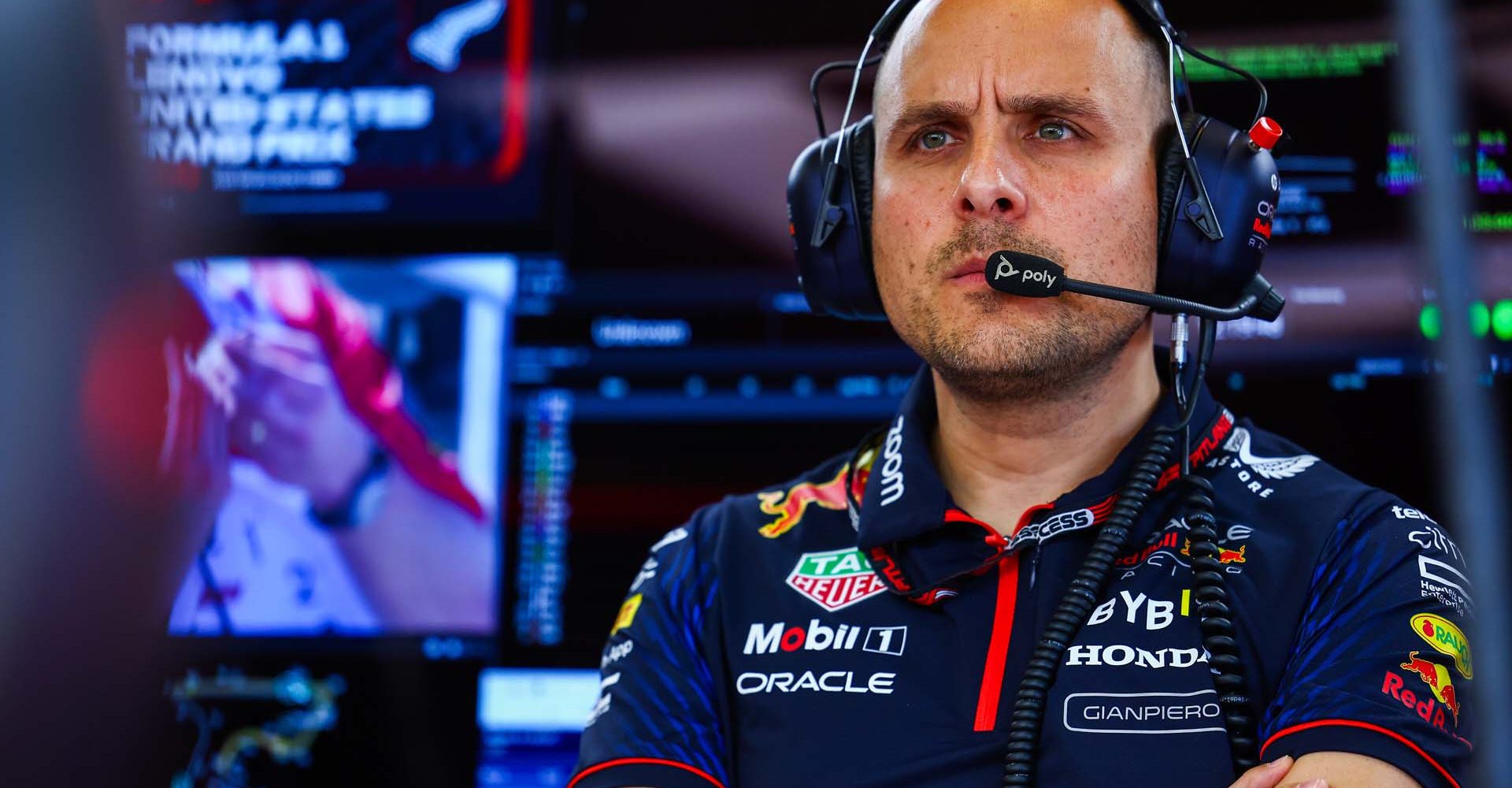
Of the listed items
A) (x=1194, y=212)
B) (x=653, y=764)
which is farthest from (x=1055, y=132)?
(x=653, y=764)

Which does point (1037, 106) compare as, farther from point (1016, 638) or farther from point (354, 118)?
point (354, 118)

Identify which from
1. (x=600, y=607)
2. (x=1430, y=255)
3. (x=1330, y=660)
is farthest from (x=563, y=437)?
(x=1430, y=255)

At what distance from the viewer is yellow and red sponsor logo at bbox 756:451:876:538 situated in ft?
4.78

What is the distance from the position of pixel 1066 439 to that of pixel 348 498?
1.36 meters

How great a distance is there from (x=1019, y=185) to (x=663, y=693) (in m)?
0.57

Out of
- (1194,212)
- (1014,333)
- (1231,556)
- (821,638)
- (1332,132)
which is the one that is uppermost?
(1332,132)

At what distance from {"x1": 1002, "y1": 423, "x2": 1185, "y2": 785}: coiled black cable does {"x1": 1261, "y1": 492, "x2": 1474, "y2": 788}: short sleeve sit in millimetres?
160

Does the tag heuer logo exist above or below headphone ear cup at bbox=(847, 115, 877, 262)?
below

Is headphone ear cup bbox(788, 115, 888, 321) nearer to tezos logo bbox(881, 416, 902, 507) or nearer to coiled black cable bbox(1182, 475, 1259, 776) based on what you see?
tezos logo bbox(881, 416, 902, 507)

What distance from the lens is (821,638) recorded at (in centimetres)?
132

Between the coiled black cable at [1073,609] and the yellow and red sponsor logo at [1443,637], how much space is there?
0.24 m

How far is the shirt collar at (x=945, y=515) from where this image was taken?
1287 millimetres

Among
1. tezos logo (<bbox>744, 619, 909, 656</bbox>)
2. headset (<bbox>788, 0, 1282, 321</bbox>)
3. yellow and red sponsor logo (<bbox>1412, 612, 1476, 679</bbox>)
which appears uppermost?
headset (<bbox>788, 0, 1282, 321</bbox>)

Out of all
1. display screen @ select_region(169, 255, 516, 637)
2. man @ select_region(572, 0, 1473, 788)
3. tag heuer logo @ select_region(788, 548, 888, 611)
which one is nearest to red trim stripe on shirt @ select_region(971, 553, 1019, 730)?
man @ select_region(572, 0, 1473, 788)
